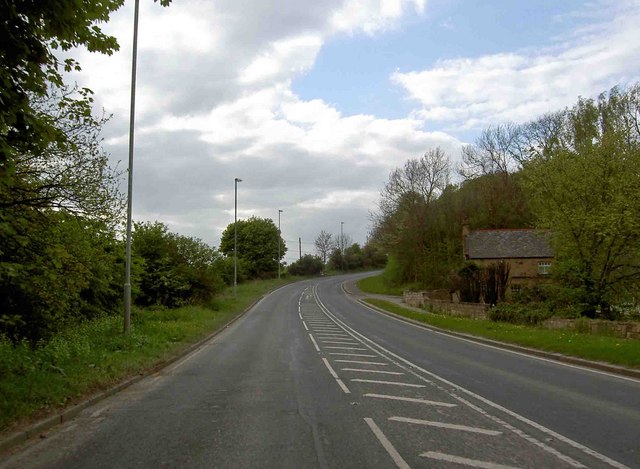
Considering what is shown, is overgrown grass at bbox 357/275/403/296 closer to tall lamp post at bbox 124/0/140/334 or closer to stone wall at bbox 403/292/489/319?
stone wall at bbox 403/292/489/319

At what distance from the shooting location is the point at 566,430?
7395mm

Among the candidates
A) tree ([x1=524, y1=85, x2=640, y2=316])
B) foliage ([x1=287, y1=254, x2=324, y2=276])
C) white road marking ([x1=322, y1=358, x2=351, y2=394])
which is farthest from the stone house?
foliage ([x1=287, y1=254, x2=324, y2=276])

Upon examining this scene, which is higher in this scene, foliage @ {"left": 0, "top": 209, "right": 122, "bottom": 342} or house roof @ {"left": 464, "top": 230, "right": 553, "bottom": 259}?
house roof @ {"left": 464, "top": 230, "right": 553, "bottom": 259}

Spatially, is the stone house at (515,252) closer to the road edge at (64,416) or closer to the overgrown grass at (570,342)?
the overgrown grass at (570,342)

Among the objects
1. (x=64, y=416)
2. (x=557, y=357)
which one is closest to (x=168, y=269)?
(x=557, y=357)

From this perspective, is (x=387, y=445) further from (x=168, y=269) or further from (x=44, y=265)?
(x=168, y=269)

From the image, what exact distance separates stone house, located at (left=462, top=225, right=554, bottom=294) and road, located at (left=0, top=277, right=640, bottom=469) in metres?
37.8

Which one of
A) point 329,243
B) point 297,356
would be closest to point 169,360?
point 297,356

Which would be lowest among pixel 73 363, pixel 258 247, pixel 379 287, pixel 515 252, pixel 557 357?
pixel 557 357

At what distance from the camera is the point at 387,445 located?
6.57m

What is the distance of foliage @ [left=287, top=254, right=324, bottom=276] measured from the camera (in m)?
121

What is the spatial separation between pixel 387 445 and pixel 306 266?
115 metres

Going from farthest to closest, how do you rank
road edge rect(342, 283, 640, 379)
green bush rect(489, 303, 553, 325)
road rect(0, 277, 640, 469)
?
1. green bush rect(489, 303, 553, 325)
2. road edge rect(342, 283, 640, 379)
3. road rect(0, 277, 640, 469)

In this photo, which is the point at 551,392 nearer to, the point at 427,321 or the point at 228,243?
the point at 427,321
